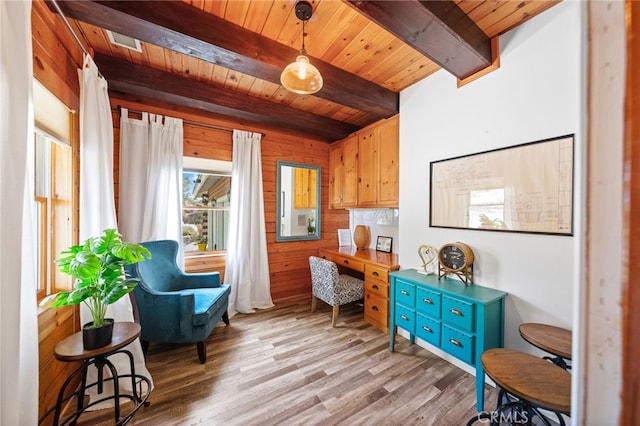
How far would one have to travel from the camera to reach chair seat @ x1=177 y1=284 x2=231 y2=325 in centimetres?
204

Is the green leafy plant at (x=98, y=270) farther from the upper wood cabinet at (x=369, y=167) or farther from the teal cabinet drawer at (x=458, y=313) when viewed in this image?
the upper wood cabinet at (x=369, y=167)

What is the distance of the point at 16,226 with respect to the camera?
37.1 inches

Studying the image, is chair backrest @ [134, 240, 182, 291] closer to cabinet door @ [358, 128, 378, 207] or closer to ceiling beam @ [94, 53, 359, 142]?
ceiling beam @ [94, 53, 359, 142]

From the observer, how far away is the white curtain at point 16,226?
89 cm

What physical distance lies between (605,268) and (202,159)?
328 cm

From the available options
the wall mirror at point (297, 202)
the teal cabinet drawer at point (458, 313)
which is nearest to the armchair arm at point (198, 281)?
the wall mirror at point (297, 202)

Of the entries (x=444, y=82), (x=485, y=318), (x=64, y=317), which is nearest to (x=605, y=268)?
→ (x=485, y=318)

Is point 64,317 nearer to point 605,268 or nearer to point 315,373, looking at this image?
point 315,373

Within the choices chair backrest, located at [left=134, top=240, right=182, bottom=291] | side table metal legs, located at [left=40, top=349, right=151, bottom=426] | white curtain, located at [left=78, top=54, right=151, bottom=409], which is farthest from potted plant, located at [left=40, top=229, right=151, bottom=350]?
chair backrest, located at [left=134, top=240, right=182, bottom=291]

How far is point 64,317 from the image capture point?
5.17 feet

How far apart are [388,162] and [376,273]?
1300 mm

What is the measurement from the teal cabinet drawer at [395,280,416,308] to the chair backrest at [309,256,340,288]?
0.66m

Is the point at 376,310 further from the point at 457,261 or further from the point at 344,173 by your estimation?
the point at 344,173

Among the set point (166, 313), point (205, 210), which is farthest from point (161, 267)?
point (205, 210)
